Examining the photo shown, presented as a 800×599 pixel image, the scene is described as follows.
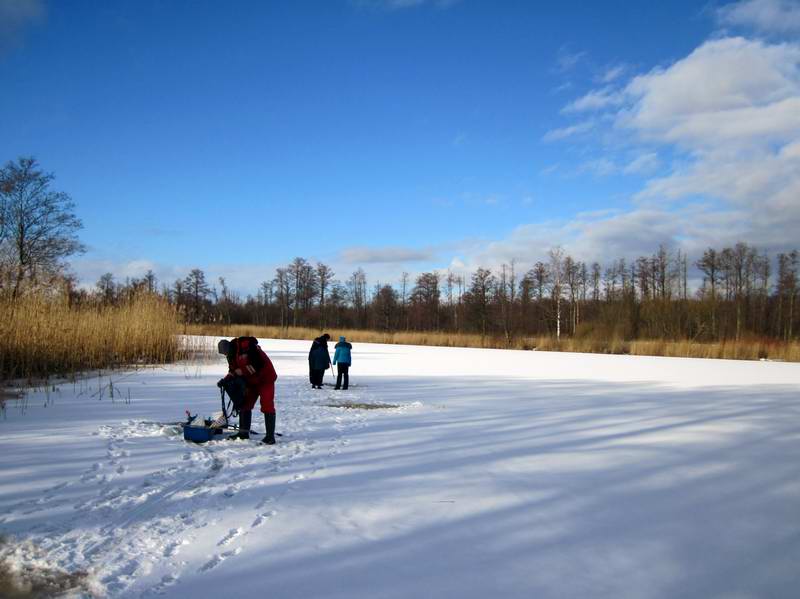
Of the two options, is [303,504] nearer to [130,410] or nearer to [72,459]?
[72,459]

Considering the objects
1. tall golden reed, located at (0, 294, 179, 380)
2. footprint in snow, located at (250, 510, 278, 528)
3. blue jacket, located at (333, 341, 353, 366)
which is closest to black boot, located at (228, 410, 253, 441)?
footprint in snow, located at (250, 510, 278, 528)

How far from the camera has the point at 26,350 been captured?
10.7m

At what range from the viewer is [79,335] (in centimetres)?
1278

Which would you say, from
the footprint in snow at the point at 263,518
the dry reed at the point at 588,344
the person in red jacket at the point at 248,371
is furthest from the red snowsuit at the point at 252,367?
the dry reed at the point at 588,344

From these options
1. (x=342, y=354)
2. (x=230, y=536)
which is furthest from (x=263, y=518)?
(x=342, y=354)

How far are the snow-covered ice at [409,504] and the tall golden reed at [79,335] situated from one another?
9.83 feet

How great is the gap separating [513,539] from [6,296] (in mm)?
11740

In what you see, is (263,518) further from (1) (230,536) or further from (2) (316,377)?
(2) (316,377)

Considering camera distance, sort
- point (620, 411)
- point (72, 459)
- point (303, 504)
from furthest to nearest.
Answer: point (620, 411) < point (72, 459) < point (303, 504)

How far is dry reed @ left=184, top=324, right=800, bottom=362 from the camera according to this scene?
22.3 meters

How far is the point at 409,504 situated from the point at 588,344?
26387 mm

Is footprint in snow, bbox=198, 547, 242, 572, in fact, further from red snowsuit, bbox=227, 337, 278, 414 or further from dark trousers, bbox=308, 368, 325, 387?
dark trousers, bbox=308, 368, 325, 387

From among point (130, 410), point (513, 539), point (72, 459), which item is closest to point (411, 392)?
point (130, 410)

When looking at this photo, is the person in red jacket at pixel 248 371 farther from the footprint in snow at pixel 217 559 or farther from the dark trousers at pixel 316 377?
the dark trousers at pixel 316 377
